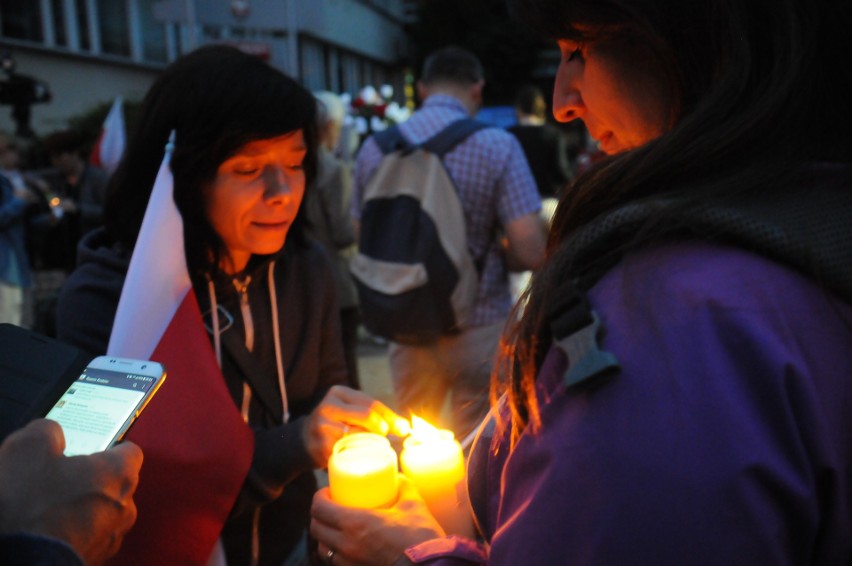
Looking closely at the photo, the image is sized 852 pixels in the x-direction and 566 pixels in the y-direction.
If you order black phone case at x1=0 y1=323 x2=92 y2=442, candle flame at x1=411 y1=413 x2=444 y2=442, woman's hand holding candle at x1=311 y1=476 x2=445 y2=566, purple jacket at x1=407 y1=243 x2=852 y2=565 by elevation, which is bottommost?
woman's hand holding candle at x1=311 y1=476 x2=445 y2=566

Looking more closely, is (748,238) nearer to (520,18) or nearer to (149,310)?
(520,18)

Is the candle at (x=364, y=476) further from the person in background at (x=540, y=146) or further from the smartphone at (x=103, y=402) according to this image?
the person in background at (x=540, y=146)

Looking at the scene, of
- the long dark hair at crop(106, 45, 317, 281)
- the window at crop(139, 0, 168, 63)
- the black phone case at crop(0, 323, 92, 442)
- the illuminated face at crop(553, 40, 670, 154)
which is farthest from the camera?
the window at crop(139, 0, 168, 63)

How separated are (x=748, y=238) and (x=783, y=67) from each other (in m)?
0.24

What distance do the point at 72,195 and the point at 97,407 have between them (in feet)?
23.4

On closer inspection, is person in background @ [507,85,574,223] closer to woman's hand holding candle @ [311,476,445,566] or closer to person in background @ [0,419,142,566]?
woman's hand holding candle @ [311,476,445,566]

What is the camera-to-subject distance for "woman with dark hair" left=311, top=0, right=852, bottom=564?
0.66m

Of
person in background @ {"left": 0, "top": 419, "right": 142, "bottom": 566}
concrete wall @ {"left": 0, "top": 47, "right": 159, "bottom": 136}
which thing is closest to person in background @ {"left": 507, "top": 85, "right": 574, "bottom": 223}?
person in background @ {"left": 0, "top": 419, "right": 142, "bottom": 566}

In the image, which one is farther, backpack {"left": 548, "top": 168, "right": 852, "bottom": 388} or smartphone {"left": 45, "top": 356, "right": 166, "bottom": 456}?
smartphone {"left": 45, "top": 356, "right": 166, "bottom": 456}

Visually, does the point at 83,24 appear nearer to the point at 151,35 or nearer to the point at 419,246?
the point at 151,35

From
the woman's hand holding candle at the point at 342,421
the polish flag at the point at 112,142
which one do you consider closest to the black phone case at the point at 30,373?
the woman's hand holding candle at the point at 342,421

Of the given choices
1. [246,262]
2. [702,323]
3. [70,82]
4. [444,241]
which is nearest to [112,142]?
[444,241]

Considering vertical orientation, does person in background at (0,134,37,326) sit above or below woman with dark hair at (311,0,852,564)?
below

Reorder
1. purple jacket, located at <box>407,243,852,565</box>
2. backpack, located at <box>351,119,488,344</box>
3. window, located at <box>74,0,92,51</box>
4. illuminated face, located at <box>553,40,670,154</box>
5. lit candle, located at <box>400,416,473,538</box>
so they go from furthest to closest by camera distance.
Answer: window, located at <box>74,0,92,51</box> < backpack, located at <box>351,119,488,344</box> < lit candle, located at <box>400,416,473,538</box> < illuminated face, located at <box>553,40,670,154</box> < purple jacket, located at <box>407,243,852,565</box>
